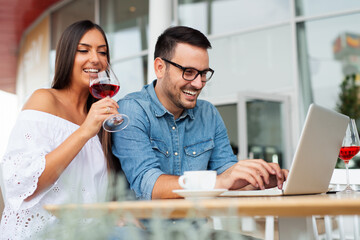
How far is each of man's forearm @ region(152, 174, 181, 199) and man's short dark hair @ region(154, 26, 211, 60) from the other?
707 millimetres

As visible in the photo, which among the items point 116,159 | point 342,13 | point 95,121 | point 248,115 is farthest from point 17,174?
point 342,13

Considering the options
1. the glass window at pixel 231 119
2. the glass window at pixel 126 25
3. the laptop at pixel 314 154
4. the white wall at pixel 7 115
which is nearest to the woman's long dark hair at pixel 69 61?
the laptop at pixel 314 154

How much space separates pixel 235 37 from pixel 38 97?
5189 millimetres

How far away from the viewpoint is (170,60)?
2.07m

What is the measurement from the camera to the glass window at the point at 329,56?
5910mm

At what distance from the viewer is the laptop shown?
1306 mm

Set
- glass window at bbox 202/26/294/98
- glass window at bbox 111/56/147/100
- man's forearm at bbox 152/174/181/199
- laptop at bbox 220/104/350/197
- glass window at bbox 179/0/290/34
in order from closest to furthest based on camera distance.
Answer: laptop at bbox 220/104/350/197
man's forearm at bbox 152/174/181/199
glass window at bbox 202/26/294/98
glass window at bbox 179/0/290/34
glass window at bbox 111/56/147/100

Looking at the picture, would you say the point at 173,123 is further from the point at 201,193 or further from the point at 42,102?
the point at 201,193

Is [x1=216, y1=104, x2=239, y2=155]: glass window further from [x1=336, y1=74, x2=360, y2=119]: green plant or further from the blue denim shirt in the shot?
the blue denim shirt

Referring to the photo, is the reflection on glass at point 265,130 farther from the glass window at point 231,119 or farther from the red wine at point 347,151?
the red wine at point 347,151

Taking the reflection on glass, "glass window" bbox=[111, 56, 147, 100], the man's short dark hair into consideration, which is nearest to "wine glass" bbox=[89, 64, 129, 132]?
the man's short dark hair

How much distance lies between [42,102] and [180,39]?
69cm

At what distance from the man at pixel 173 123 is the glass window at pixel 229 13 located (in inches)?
183

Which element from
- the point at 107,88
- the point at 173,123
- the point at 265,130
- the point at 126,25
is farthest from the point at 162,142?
the point at 126,25
